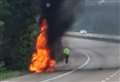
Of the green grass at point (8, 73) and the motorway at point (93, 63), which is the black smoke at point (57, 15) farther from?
the green grass at point (8, 73)

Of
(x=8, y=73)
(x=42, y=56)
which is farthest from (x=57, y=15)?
(x=8, y=73)

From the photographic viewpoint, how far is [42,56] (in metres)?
43.1

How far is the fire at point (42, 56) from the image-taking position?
41.3 metres

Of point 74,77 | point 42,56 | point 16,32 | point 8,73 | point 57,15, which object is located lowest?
point 74,77

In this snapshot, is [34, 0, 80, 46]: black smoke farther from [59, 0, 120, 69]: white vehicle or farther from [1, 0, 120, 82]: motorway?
[59, 0, 120, 69]: white vehicle

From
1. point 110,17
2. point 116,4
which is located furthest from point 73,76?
point 110,17

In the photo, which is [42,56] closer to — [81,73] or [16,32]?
[16,32]

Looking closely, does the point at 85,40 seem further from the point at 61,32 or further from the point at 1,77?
the point at 1,77

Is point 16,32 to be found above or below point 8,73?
above

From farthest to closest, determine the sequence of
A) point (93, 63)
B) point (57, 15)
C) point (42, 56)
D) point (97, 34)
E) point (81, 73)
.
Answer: point (97, 34) < point (57, 15) < point (93, 63) < point (42, 56) < point (81, 73)

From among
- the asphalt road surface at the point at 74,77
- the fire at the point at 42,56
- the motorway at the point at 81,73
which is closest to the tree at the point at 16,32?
the fire at the point at 42,56

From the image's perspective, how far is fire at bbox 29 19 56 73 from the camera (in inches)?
1625

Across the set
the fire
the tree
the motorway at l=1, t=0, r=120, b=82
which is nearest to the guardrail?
the motorway at l=1, t=0, r=120, b=82

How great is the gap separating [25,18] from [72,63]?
633 centimetres
